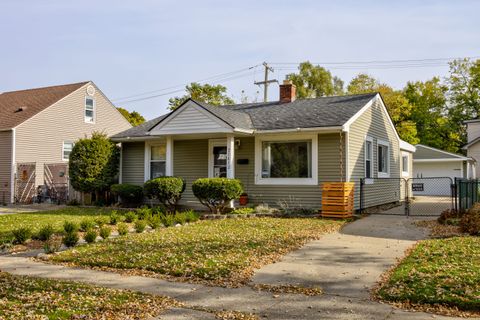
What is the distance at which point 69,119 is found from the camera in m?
25.6

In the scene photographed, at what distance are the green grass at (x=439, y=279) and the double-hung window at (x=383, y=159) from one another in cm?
992

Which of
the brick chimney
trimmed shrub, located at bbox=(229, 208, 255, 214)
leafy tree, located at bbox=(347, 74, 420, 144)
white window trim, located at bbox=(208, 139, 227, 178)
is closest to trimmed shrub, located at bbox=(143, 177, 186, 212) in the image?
white window trim, located at bbox=(208, 139, 227, 178)

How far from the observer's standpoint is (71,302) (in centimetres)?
532

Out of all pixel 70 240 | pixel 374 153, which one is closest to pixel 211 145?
pixel 374 153

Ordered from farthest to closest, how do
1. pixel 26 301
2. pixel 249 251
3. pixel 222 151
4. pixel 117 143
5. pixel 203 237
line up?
pixel 117 143 → pixel 222 151 → pixel 203 237 → pixel 249 251 → pixel 26 301

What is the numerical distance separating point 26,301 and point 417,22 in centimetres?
1237

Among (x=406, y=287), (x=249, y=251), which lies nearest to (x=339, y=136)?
(x=249, y=251)

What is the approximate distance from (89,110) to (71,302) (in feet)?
76.3

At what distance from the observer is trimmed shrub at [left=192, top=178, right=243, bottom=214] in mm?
14469

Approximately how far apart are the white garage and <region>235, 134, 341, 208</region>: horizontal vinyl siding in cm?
1748

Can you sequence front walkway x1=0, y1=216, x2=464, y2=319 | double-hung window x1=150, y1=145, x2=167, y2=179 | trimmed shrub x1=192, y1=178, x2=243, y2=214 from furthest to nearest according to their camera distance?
double-hung window x1=150, y1=145, x2=167, y2=179 < trimmed shrub x1=192, y1=178, x2=243, y2=214 < front walkway x1=0, y1=216, x2=464, y2=319

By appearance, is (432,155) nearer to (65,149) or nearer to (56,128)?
(65,149)

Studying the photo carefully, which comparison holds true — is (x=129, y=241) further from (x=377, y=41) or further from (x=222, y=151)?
(x=377, y=41)

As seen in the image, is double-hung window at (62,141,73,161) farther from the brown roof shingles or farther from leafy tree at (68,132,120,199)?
leafy tree at (68,132,120,199)
